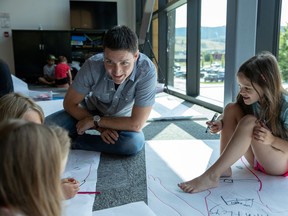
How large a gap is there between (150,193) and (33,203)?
693mm

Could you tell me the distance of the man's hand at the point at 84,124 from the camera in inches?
58.4

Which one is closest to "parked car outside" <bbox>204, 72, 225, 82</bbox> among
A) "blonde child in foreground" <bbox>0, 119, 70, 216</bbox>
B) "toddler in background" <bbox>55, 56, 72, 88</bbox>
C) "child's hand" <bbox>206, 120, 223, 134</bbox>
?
"child's hand" <bbox>206, 120, 223, 134</bbox>

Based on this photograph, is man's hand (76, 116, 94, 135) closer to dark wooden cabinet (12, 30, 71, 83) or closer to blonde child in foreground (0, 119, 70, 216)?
blonde child in foreground (0, 119, 70, 216)

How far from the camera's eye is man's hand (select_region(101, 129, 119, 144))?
146cm

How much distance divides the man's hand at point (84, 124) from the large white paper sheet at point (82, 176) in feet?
0.41

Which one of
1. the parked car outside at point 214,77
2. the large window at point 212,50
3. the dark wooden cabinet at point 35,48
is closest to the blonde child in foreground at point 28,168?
the large window at point 212,50

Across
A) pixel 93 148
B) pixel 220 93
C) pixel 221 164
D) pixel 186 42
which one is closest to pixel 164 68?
pixel 186 42

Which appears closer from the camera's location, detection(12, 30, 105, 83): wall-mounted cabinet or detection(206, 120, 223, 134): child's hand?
detection(206, 120, 223, 134): child's hand

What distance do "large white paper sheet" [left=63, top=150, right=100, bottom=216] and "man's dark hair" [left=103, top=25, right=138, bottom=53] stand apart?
1.78 ft

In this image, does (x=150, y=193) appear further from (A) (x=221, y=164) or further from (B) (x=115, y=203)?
(A) (x=221, y=164)

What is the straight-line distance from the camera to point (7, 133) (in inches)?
17.5

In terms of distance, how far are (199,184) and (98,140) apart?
61 cm

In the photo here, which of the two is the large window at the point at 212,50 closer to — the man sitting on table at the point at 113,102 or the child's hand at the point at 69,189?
the man sitting on table at the point at 113,102

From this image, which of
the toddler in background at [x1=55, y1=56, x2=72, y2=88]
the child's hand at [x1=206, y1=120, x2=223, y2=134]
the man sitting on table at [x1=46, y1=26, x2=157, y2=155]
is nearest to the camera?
the child's hand at [x1=206, y1=120, x2=223, y2=134]
